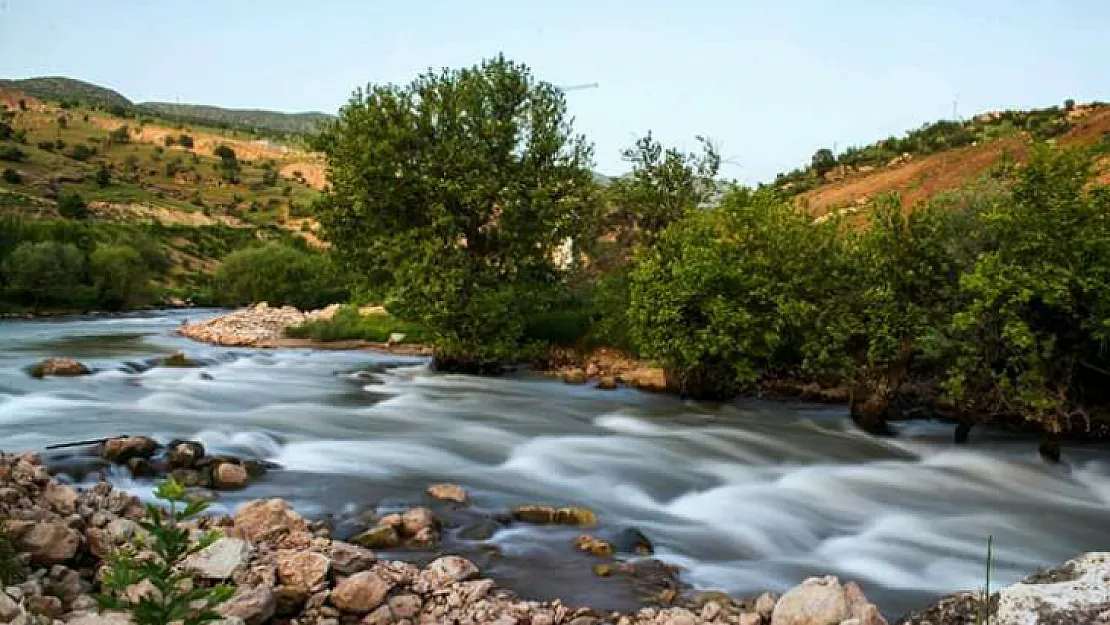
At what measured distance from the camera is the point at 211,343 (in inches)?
1384

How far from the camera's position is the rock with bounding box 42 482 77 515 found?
9.34 metres

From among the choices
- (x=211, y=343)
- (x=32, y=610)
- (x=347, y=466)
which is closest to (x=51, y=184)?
(x=211, y=343)

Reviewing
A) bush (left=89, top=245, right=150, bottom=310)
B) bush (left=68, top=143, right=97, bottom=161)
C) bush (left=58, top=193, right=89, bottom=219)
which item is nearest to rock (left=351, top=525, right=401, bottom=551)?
bush (left=89, top=245, right=150, bottom=310)

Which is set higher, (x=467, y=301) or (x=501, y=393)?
(x=467, y=301)

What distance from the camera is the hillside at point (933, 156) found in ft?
154

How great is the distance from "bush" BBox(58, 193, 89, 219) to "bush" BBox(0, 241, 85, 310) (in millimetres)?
26968

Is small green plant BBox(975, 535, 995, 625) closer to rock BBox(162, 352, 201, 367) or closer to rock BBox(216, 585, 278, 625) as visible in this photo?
rock BBox(216, 585, 278, 625)

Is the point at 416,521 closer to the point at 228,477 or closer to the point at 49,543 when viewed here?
the point at 228,477

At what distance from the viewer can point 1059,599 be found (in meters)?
6.70

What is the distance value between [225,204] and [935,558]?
348 ft

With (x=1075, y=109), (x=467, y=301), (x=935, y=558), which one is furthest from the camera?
(x=1075, y=109)

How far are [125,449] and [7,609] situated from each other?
27.5 ft

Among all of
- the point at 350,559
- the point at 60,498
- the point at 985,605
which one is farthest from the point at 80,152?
the point at 985,605

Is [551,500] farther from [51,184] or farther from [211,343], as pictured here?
[51,184]
